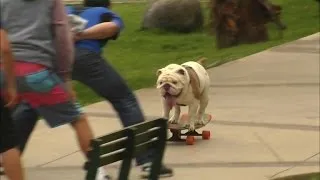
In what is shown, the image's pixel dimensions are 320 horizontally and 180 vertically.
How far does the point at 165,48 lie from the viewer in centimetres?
1780

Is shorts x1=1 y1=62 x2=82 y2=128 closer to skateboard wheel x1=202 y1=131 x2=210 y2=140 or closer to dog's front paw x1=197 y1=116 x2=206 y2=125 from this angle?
dog's front paw x1=197 y1=116 x2=206 y2=125

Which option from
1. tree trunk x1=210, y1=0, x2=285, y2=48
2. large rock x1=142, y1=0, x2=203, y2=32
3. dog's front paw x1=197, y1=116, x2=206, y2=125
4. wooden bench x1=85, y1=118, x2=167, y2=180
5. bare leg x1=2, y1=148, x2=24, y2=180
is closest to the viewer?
wooden bench x1=85, y1=118, x2=167, y2=180

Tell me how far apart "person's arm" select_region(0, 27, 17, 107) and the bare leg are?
333 mm

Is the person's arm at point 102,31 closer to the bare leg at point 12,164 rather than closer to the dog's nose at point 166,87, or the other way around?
the dog's nose at point 166,87

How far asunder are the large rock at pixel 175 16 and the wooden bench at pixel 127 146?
15283 mm

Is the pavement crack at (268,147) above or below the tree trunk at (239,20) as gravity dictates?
above

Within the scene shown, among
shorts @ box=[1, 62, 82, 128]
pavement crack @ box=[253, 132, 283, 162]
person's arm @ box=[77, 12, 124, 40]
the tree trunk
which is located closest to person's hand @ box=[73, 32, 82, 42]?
person's arm @ box=[77, 12, 124, 40]

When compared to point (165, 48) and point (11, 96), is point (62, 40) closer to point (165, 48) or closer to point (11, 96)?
point (11, 96)

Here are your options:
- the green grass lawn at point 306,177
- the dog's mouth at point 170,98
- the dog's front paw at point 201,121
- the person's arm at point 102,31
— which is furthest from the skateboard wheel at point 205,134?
the person's arm at point 102,31

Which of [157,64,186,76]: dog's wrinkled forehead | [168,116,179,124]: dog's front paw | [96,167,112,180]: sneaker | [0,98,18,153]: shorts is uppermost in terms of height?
[0,98,18,153]: shorts

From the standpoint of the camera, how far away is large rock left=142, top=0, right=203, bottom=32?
2050 cm

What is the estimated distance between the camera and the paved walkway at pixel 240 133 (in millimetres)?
7625

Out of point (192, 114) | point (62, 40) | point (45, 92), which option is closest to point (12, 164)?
point (45, 92)

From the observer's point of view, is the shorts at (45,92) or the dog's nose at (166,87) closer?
the shorts at (45,92)
